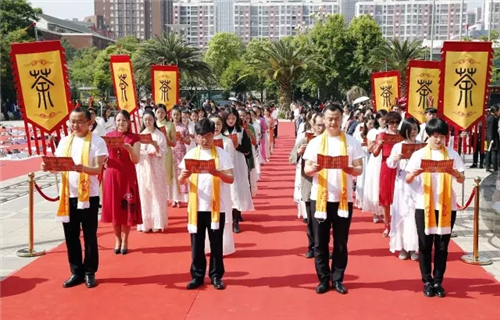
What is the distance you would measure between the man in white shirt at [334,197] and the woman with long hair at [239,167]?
268cm

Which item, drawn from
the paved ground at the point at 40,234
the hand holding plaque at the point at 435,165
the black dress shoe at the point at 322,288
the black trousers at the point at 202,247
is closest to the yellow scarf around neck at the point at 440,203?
the hand holding plaque at the point at 435,165

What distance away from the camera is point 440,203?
17.4 feet

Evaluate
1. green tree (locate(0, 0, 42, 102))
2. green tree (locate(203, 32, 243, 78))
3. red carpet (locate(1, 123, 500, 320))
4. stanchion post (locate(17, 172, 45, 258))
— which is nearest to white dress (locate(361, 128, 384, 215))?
red carpet (locate(1, 123, 500, 320))

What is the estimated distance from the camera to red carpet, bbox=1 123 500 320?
5.00m

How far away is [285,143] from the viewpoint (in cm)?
2353

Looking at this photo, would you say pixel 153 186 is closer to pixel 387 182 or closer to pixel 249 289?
pixel 249 289

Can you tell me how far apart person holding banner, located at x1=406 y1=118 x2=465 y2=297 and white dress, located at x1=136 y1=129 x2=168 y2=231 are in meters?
3.74

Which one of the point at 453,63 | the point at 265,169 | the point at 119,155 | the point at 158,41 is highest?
the point at 158,41

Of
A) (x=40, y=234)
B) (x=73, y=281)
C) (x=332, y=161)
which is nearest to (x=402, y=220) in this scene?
(x=332, y=161)

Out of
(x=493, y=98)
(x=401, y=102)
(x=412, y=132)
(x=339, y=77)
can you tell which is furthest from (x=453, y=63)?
(x=339, y=77)

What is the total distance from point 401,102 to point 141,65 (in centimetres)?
2747

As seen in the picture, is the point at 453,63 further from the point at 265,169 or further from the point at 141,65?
the point at 141,65

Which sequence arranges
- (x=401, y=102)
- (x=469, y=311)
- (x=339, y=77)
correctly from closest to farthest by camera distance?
(x=469, y=311) < (x=401, y=102) < (x=339, y=77)

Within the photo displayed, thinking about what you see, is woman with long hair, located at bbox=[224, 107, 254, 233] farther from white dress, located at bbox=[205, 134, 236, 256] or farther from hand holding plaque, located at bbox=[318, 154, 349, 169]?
hand holding plaque, located at bbox=[318, 154, 349, 169]
